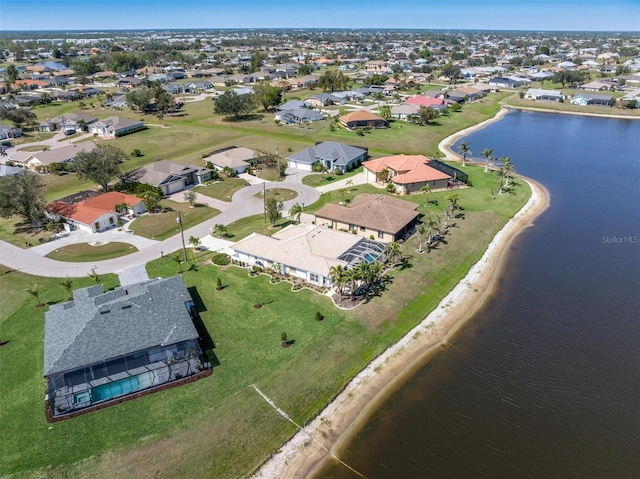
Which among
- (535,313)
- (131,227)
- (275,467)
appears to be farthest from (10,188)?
(535,313)

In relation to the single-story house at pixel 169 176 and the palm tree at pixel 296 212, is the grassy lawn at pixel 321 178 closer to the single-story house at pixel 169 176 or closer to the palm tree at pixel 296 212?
the palm tree at pixel 296 212

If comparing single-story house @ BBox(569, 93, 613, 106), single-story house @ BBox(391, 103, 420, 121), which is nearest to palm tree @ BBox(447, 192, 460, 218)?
single-story house @ BBox(391, 103, 420, 121)

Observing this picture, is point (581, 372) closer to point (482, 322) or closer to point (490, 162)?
point (482, 322)

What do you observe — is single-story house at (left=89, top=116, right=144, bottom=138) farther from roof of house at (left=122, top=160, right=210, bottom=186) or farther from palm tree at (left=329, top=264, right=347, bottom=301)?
palm tree at (left=329, top=264, right=347, bottom=301)

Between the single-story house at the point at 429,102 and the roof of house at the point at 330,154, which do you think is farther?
the single-story house at the point at 429,102

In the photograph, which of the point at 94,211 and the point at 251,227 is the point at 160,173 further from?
the point at 251,227

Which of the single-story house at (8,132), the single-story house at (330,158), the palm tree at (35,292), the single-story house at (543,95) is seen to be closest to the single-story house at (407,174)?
the single-story house at (330,158)

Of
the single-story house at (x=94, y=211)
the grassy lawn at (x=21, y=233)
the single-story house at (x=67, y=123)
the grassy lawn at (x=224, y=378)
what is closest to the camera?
the grassy lawn at (x=224, y=378)
